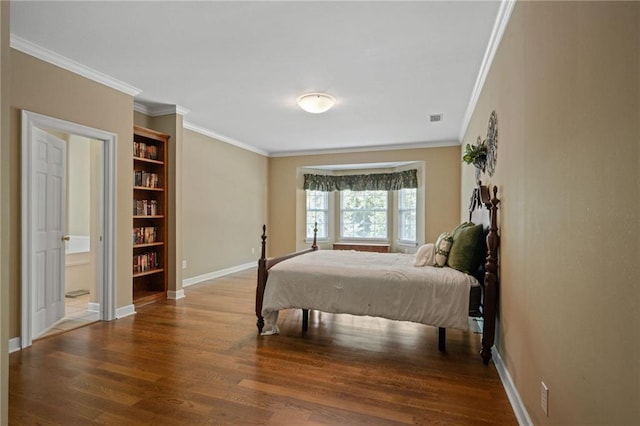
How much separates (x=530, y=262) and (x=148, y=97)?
172 inches

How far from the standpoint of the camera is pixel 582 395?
1.19m

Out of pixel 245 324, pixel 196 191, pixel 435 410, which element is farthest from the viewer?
pixel 196 191

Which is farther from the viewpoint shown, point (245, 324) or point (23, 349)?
point (245, 324)

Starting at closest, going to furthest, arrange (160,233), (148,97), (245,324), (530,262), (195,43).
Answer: (530,262)
(195,43)
(245,324)
(148,97)
(160,233)

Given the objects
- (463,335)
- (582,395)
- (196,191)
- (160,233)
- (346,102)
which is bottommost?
(463,335)

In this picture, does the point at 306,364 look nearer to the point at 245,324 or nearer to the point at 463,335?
the point at 245,324

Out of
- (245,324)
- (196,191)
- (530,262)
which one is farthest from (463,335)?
(196,191)

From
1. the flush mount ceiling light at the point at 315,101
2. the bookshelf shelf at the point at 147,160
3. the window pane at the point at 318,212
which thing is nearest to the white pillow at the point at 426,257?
the flush mount ceiling light at the point at 315,101

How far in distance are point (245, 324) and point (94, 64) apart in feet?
9.69

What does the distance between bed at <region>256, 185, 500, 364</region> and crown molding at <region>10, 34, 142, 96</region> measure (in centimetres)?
251

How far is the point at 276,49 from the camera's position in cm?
290

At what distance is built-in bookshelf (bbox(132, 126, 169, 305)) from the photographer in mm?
4344

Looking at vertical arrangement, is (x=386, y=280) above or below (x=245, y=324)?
above

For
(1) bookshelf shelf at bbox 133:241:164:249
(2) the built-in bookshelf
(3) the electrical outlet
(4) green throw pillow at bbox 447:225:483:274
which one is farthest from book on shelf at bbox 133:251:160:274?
(3) the electrical outlet
